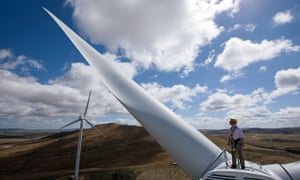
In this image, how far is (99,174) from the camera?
142 feet

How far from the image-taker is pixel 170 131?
11375 mm

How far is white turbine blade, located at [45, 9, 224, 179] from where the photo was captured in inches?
432

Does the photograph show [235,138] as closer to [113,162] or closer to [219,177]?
[219,177]

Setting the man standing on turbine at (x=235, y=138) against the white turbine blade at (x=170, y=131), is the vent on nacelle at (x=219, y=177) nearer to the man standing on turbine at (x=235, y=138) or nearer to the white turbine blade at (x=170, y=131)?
the white turbine blade at (x=170, y=131)

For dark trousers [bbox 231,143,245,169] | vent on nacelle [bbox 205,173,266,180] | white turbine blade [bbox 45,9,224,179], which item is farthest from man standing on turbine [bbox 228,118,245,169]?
vent on nacelle [bbox 205,173,266,180]

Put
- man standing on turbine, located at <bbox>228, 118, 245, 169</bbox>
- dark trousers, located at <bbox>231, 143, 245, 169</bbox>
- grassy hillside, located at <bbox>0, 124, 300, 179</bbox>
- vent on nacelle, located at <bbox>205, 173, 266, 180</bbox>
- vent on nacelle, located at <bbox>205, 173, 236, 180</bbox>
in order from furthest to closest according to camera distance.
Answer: grassy hillside, located at <bbox>0, 124, 300, 179</bbox>
man standing on turbine, located at <bbox>228, 118, 245, 169</bbox>
dark trousers, located at <bbox>231, 143, 245, 169</bbox>
vent on nacelle, located at <bbox>205, 173, 236, 180</bbox>
vent on nacelle, located at <bbox>205, 173, 266, 180</bbox>

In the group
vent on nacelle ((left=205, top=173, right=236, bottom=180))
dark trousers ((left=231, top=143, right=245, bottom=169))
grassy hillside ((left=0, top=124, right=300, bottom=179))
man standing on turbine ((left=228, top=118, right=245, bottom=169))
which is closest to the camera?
vent on nacelle ((left=205, top=173, right=236, bottom=180))

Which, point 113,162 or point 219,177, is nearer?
point 219,177

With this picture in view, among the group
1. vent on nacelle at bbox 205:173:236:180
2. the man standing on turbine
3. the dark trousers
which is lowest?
vent on nacelle at bbox 205:173:236:180

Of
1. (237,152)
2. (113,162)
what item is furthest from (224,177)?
(113,162)

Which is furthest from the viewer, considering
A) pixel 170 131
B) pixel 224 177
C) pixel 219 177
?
pixel 170 131

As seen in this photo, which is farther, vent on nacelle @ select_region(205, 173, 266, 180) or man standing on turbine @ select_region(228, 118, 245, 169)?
man standing on turbine @ select_region(228, 118, 245, 169)

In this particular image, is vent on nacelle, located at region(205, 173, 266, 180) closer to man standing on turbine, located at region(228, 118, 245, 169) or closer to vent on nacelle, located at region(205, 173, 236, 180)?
vent on nacelle, located at region(205, 173, 236, 180)

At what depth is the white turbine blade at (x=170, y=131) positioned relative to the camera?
432 inches
